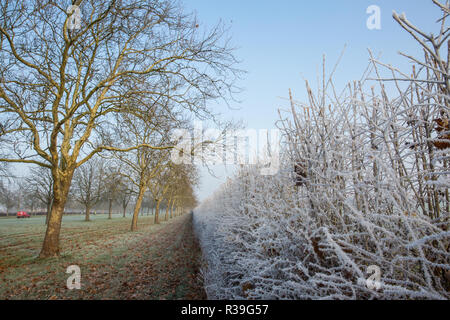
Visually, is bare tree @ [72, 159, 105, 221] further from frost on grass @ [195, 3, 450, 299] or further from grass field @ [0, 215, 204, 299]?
frost on grass @ [195, 3, 450, 299]

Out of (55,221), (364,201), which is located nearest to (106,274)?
(55,221)

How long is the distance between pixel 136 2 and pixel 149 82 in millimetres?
2267

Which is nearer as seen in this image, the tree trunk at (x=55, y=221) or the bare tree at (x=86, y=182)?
the tree trunk at (x=55, y=221)

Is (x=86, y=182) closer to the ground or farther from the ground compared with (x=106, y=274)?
farther from the ground

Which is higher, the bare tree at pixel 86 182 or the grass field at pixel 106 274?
the bare tree at pixel 86 182

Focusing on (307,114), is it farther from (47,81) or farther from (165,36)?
(47,81)

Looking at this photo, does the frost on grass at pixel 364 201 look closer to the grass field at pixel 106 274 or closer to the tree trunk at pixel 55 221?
the grass field at pixel 106 274

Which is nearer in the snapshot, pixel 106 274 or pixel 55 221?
pixel 106 274

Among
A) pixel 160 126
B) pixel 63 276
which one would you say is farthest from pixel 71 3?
pixel 63 276

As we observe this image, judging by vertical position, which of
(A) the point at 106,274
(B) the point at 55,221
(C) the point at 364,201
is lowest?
(A) the point at 106,274

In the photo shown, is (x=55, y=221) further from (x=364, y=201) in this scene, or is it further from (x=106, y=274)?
(x=364, y=201)

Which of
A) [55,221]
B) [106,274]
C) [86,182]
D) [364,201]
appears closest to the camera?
[364,201]

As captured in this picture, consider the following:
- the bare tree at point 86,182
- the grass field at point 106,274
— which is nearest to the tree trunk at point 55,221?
the grass field at point 106,274
